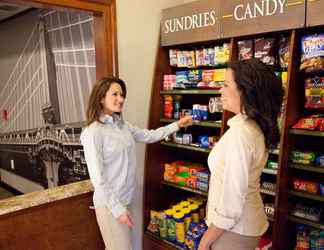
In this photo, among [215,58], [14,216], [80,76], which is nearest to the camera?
[14,216]

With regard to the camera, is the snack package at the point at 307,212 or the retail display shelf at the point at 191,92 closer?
the snack package at the point at 307,212

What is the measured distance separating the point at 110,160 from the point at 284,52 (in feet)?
4.08

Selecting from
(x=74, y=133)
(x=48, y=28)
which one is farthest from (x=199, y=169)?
(x=48, y=28)

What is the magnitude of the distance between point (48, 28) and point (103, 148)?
2.48 meters

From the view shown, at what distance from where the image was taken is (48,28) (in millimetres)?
3775

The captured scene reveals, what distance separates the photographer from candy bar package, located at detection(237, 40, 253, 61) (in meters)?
2.09

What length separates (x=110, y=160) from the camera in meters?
1.92

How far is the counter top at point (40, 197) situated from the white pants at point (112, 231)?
0.47 metres

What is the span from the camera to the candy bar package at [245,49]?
2092mm

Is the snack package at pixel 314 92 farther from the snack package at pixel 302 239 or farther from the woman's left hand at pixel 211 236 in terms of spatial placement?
the woman's left hand at pixel 211 236

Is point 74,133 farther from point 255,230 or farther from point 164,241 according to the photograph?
point 255,230

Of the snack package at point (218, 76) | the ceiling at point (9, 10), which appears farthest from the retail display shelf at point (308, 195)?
the ceiling at point (9, 10)

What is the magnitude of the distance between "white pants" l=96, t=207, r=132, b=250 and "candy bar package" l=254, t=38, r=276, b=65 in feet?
4.44

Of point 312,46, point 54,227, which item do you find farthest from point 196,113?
point 54,227
